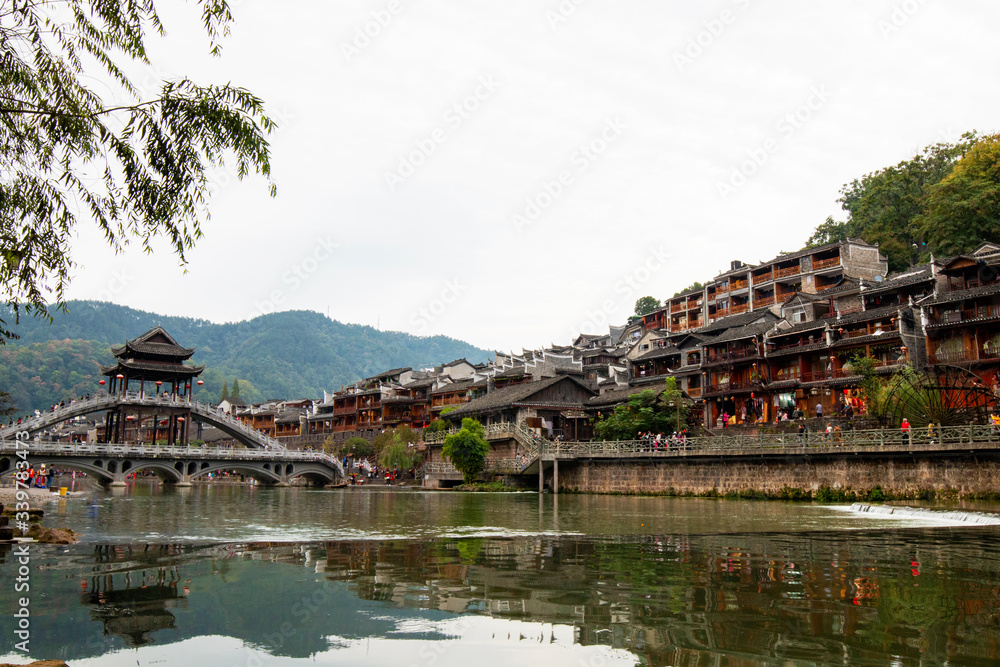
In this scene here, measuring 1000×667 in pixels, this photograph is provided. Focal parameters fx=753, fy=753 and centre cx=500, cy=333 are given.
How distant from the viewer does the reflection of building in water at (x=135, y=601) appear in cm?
808

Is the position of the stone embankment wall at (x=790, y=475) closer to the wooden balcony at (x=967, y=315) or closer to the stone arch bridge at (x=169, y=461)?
the wooden balcony at (x=967, y=315)

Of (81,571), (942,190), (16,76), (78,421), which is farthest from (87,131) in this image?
(78,421)

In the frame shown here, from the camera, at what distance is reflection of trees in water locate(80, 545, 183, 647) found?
8.17 m

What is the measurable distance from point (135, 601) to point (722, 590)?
25.1 ft

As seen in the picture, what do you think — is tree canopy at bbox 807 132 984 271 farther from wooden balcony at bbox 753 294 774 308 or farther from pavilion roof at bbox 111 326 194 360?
pavilion roof at bbox 111 326 194 360

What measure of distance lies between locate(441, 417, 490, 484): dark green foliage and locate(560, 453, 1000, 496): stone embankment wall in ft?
30.8

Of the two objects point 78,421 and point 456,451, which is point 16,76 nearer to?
point 456,451

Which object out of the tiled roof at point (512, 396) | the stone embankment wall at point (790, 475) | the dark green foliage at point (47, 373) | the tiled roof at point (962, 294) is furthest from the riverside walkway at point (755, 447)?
the dark green foliage at point (47, 373)

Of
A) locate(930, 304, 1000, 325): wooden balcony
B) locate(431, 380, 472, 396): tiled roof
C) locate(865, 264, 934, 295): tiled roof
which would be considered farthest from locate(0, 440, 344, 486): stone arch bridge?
locate(930, 304, 1000, 325): wooden balcony

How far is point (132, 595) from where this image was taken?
9867 millimetres

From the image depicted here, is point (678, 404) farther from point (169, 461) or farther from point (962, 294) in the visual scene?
point (169, 461)

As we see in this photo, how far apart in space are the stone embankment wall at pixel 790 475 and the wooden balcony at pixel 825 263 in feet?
103

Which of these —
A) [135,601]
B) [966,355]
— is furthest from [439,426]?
[135,601]

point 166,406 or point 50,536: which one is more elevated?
point 166,406
